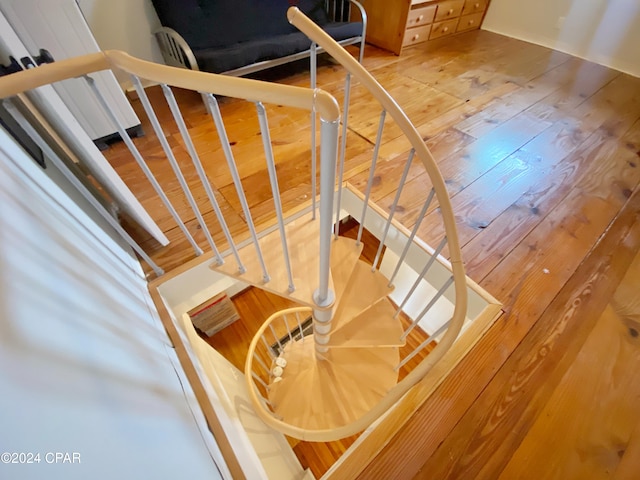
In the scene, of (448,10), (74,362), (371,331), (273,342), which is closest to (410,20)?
(448,10)

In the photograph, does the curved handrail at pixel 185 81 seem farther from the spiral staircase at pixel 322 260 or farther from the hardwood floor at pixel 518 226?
the hardwood floor at pixel 518 226

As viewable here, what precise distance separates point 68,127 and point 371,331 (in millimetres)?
1527

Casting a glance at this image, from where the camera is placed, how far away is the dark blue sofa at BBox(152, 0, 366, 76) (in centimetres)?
207

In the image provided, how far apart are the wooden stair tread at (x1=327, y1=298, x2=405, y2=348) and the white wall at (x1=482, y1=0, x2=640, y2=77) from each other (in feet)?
12.1

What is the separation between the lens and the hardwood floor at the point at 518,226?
104 cm

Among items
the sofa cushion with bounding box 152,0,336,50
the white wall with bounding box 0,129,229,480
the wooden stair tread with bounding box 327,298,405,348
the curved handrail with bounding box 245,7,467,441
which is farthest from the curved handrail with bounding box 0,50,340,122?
the sofa cushion with bounding box 152,0,336,50

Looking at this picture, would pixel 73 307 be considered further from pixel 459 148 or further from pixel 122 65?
pixel 459 148

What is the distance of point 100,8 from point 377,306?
9.53 ft

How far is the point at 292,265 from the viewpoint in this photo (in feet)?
3.96

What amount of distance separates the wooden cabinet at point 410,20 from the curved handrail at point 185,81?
10.6ft

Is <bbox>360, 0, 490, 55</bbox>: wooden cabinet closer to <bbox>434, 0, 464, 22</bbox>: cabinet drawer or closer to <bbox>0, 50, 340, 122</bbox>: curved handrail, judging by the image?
<bbox>434, 0, 464, 22</bbox>: cabinet drawer

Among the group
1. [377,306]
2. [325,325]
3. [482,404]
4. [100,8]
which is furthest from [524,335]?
[100,8]

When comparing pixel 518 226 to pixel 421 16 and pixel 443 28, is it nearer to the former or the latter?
pixel 421 16

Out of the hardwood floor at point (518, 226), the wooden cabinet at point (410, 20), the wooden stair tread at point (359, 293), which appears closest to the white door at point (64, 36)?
the hardwood floor at point (518, 226)
